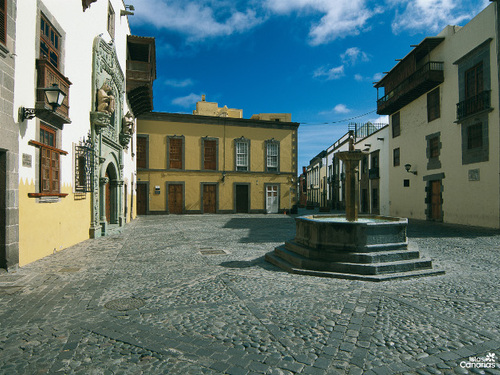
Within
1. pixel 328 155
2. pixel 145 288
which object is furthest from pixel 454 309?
pixel 328 155

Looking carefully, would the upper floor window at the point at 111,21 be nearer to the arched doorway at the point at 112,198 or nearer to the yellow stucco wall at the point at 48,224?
the arched doorway at the point at 112,198

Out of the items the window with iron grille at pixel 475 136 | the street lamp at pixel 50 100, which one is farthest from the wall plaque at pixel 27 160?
the window with iron grille at pixel 475 136

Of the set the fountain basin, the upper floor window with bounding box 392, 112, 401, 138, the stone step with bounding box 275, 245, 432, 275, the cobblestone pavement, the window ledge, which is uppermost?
the upper floor window with bounding box 392, 112, 401, 138

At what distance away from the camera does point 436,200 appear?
59.6ft

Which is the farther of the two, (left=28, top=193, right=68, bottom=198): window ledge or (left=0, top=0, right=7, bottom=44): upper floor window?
(left=28, top=193, right=68, bottom=198): window ledge

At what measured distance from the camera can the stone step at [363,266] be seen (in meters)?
5.64

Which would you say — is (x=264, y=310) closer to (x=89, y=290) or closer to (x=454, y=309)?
(x=454, y=309)

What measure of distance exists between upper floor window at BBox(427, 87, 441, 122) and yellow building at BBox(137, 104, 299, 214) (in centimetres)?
1059

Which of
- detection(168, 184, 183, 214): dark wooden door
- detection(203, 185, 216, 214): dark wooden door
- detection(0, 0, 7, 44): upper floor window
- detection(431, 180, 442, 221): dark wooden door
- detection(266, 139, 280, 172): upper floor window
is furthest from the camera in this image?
detection(266, 139, 280, 172): upper floor window

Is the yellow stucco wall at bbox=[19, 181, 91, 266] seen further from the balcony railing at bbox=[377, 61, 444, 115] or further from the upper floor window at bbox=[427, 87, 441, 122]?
the upper floor window at bbox=[427, 87, 441, 122]

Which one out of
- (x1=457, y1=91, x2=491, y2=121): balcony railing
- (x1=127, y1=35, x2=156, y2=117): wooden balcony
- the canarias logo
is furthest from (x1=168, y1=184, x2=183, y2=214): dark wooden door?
the canarias logo

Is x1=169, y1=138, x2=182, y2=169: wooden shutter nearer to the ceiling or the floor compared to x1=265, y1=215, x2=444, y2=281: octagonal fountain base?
nearer to the ceiling

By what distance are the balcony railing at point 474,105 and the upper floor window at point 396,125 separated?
6502 mm

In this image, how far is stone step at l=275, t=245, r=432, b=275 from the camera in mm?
5645
